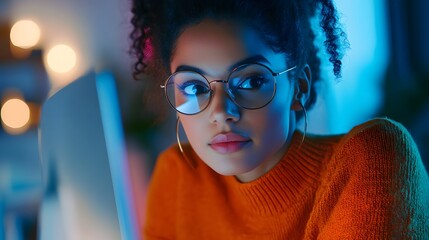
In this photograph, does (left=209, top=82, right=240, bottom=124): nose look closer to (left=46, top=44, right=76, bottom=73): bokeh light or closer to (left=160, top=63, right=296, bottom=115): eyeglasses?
(left=160, top=63, right=296, bottom=115): eyeglasses

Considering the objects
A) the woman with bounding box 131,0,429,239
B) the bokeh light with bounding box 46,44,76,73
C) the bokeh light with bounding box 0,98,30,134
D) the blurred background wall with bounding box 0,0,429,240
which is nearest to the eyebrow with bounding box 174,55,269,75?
the woman with bounding box 131,0,429,239

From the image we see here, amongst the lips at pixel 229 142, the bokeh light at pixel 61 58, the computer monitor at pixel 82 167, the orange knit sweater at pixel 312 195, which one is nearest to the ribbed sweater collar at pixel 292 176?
the orange knit sweater at pixel 312 195

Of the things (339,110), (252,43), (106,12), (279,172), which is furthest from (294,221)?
(106,12)

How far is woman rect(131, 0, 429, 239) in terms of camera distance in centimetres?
66

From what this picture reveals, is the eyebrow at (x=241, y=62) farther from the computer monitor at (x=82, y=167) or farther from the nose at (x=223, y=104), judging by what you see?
the computer monitor at (x=82, y=167)

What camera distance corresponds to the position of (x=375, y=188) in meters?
0.67

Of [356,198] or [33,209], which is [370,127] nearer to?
[356,198]

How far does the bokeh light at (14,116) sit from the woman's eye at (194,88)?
390 millimetres

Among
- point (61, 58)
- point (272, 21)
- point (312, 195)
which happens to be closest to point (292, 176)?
point (312, 195)

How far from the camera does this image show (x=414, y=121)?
0.75 metres

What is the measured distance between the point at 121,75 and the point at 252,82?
311mm

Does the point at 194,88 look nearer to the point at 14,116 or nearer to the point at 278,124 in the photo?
the point at 278,124

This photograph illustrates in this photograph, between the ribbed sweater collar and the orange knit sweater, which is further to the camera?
the ribbed sweater collar

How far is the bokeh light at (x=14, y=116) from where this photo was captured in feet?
3.06
